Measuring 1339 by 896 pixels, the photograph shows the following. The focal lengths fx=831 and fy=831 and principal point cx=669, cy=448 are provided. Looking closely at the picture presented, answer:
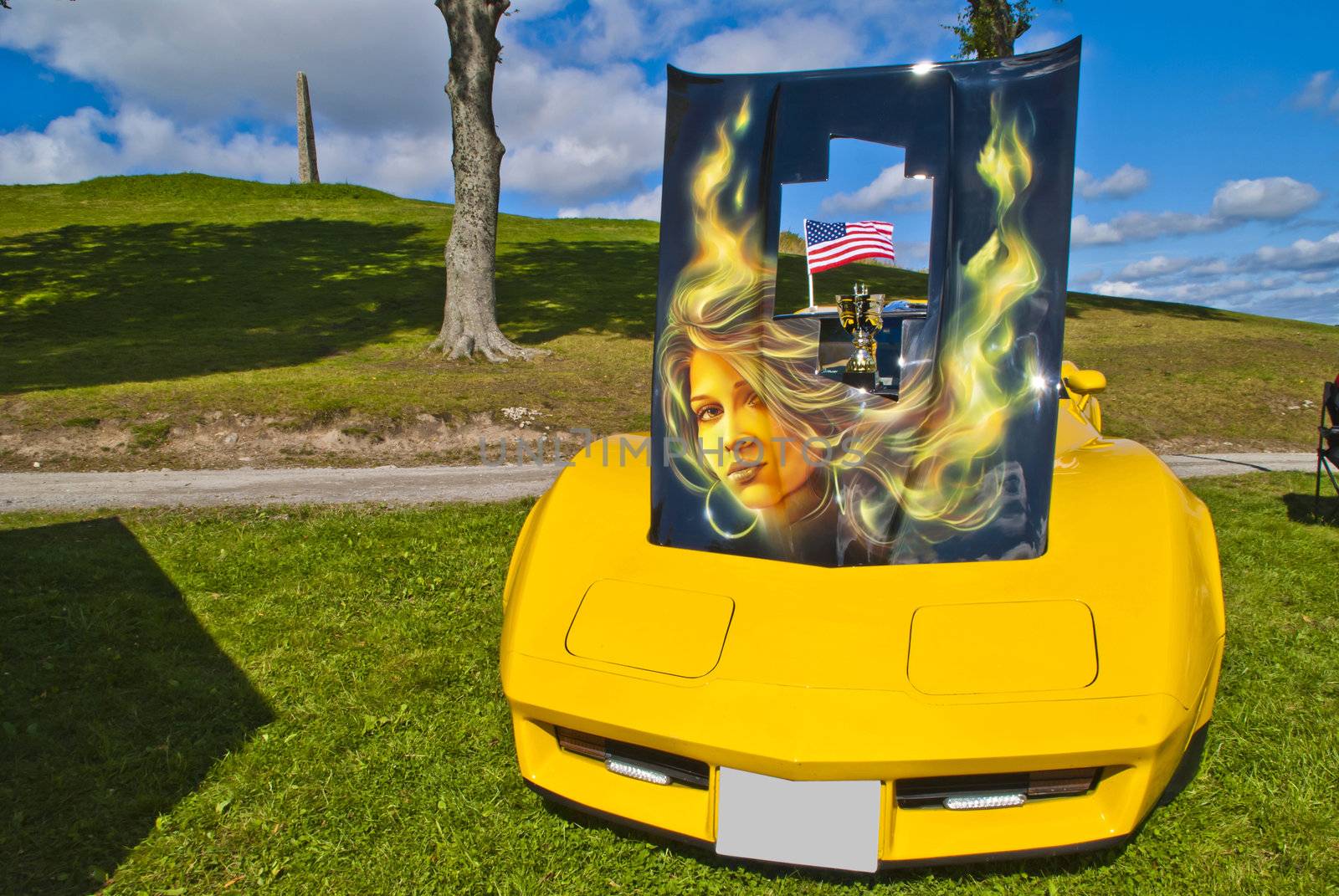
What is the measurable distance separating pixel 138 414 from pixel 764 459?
8.27m

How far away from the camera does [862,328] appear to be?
2830 millimetres

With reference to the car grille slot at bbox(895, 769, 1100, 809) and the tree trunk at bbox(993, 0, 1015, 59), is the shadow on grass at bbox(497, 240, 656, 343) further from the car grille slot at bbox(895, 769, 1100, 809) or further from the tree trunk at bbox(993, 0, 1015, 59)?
the car grille slot at bbox(895, 769, 1100, 809)

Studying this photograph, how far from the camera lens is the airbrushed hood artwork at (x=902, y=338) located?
2426 mm

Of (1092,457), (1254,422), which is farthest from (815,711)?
(1254,422)

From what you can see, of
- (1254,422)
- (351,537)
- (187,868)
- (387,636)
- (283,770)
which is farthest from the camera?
(1254,422)

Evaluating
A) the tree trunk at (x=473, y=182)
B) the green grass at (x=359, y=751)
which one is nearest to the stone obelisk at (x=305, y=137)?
the tree trunk at (x=473, y=182)

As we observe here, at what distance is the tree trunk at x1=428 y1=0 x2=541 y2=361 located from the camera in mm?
10656

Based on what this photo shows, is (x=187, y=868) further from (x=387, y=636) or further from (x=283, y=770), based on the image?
(x=387, y=636)

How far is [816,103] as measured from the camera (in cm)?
267

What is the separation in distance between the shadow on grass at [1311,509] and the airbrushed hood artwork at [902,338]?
453 cm

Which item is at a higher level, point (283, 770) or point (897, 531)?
point (897, 531)

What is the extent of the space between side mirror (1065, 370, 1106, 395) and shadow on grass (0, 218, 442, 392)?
1030 cm

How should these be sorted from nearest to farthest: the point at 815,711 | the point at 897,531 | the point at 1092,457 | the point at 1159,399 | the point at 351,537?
1. the point at 815,711
2. the point at 897,531
3. the point at 1092,457
4. the point at 351,537
5. the point at 1159,399

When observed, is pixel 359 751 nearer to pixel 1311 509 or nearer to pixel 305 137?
pixel 1311 509
